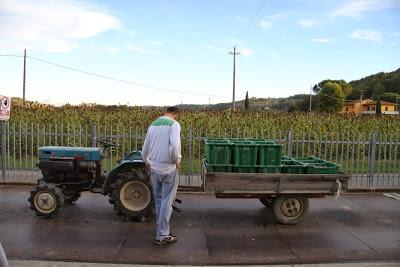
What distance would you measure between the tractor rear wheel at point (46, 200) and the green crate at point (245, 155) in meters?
3.02

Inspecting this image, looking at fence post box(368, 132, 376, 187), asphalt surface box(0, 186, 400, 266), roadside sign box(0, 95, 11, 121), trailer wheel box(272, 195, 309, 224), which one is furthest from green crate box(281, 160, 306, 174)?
roadside sign box(0, 95, 11, 121)

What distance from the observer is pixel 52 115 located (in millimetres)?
17984

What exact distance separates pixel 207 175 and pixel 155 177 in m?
1.10

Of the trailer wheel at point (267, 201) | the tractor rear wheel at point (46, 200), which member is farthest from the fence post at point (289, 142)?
the tractor rear wheel at point (46, 200)

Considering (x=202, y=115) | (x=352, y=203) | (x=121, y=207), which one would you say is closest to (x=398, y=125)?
(x=202, y=115)

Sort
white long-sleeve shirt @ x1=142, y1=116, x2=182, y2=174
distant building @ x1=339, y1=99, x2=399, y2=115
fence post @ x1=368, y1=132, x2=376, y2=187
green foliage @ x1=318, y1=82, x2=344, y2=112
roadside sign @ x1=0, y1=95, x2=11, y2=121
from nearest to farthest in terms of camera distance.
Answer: white long-sleeve shirt @ x1=142, y1=116, x2=182, y2=174 → roadside sign @ x1=0, y1=95, x2=11, y2=121 → fence post @ x1=368, y1=132, x2=376, y2=187 → distant building @ x1=339, y1=99, x2=399, y2=115 → green foliage @ x1=318, y1=82, x2=344, y2=112

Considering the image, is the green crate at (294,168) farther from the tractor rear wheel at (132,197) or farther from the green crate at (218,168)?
the tractor rear wheel at (132,197)

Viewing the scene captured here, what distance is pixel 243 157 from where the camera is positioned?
7547mm

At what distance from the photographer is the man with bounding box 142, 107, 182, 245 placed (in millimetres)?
6438

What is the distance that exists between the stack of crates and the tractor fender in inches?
46.4

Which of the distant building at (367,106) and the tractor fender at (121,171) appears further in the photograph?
the distant building at (367,106)

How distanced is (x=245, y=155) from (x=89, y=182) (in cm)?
282

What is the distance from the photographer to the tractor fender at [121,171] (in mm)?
7695

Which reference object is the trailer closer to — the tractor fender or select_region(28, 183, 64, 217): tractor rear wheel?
the tractor fender
